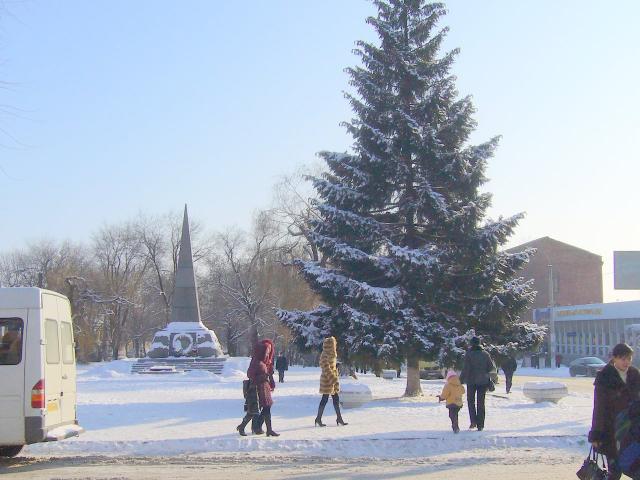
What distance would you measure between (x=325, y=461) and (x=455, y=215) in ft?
33.2

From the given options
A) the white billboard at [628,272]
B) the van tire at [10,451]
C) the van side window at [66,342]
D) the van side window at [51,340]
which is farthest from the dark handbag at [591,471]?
the white billboard at [628,272]

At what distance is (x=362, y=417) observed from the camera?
15898 mm

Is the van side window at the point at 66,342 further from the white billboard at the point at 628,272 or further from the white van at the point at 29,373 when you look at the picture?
the white billboard at the point at 628,272

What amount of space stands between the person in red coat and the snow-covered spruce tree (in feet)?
20.2

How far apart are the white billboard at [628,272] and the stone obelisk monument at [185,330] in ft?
67.1

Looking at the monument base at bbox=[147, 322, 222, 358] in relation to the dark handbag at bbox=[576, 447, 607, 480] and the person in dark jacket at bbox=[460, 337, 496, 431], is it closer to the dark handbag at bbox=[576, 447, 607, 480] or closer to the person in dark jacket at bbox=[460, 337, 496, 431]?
the person in dark jacket at bbox=[460, 337, 496, 431]

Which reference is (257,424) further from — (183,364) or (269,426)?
(183,364)

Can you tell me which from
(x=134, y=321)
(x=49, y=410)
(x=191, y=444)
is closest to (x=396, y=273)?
A: (x=191, y=444)

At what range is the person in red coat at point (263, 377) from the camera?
12734mm

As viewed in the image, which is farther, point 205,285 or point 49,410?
point 205,285

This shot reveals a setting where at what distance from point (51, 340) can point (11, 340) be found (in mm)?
655

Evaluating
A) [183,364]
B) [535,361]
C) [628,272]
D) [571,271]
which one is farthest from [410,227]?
[571,271]

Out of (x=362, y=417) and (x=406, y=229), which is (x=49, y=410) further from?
(x=406, y=229)

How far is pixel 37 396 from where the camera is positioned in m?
10.2
